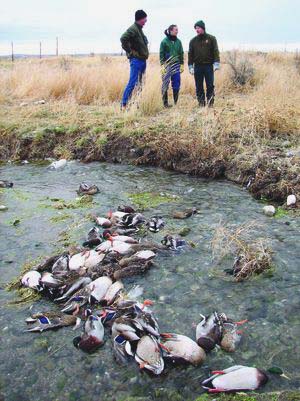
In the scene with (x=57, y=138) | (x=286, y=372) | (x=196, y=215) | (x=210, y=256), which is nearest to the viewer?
(x=286, y=372)

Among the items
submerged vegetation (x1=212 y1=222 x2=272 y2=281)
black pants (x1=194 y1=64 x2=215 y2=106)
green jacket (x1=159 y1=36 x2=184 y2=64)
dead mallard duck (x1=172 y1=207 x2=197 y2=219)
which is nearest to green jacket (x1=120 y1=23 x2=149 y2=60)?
green jacket (x1=159 y1=36 x2=184 y2=64)

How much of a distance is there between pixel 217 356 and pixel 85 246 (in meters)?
1.75

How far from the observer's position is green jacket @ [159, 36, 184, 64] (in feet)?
27.9

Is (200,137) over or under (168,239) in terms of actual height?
over

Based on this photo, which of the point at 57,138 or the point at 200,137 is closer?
the point at 200,137

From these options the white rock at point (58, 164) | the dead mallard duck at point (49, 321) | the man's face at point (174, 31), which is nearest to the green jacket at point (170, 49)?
the man's face at point (174, 31)

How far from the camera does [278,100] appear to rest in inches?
293

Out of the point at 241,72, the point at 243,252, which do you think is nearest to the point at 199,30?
the point at 241,72

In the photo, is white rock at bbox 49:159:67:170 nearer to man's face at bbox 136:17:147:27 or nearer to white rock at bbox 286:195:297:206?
man's face at bbox 136:17:147:27

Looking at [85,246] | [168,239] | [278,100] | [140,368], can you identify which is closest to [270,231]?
[168,239]

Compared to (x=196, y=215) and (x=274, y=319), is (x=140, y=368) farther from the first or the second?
(x=196, y=215)

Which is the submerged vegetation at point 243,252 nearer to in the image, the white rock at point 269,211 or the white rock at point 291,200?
the white rock at point 269,211

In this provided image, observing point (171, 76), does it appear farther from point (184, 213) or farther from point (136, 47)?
point (184, 213)

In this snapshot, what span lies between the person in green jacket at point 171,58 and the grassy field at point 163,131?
12.5 inches
